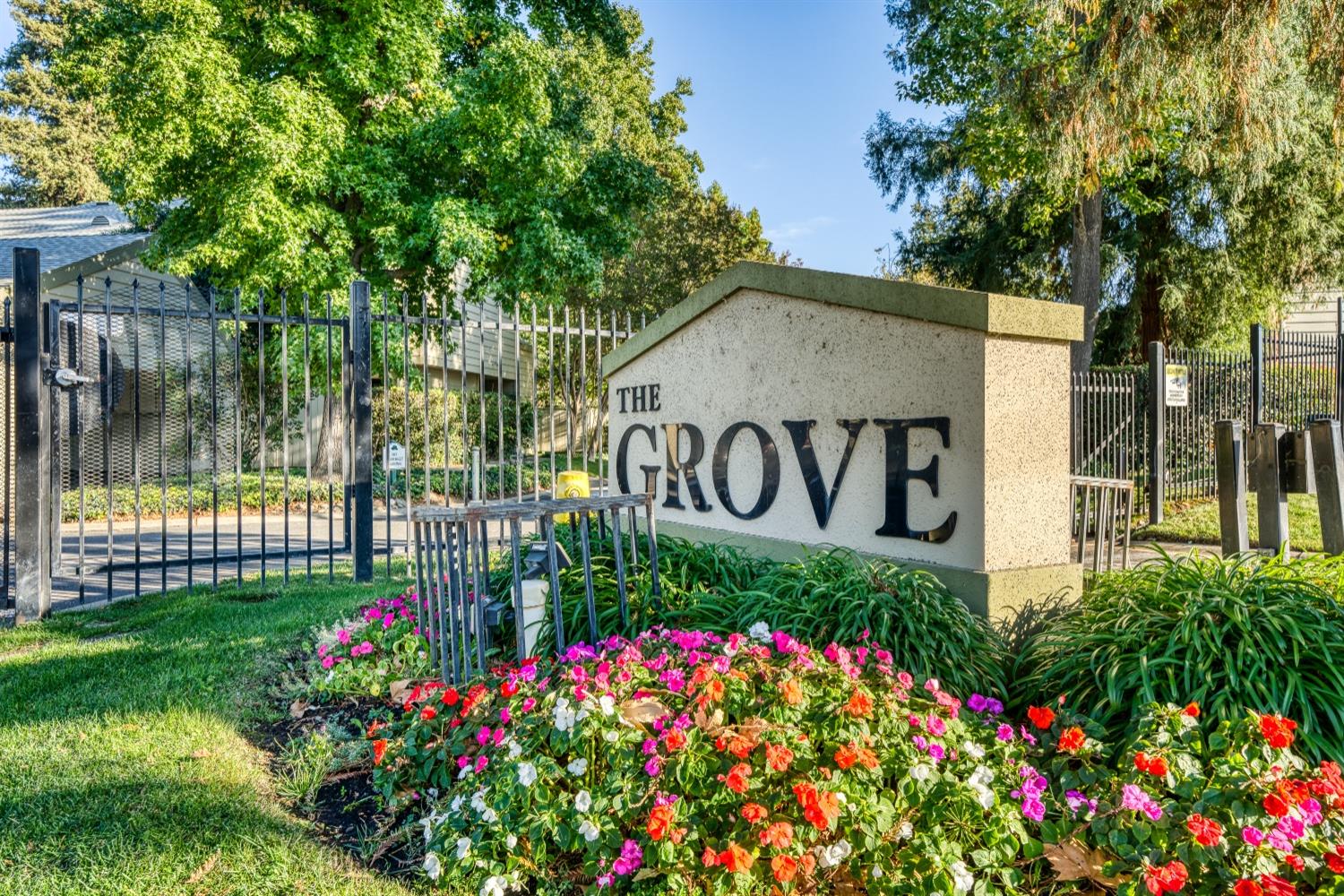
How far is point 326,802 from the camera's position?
3.00 metres

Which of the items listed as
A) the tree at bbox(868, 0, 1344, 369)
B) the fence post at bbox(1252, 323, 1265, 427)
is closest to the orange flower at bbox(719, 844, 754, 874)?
the tree at bbox(868, 0, 1344, 369)

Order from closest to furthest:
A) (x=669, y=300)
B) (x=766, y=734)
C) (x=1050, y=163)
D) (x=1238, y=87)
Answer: (x=766, y=734) < (x=1238, y=87) < (x=1050, y=163) < (x=669, y=300)

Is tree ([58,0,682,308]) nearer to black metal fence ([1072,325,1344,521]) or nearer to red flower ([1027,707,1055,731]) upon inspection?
black metal fence ([1072,325,1344,521])

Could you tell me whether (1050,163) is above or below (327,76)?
below

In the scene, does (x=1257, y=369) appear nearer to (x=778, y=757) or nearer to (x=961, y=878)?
(x=961, y=878)

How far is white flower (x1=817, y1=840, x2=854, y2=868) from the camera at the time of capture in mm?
2143

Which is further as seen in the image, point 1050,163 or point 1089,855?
point 1050,163

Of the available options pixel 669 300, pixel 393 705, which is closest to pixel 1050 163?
pixel 393 705

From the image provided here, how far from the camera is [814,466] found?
4680mm

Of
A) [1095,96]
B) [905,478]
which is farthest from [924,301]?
[1095,96]

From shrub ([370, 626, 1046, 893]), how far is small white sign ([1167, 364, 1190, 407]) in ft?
31.8

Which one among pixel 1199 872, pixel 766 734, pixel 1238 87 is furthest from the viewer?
pixel 1238 87

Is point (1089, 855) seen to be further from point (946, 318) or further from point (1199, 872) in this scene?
point (946, 318)

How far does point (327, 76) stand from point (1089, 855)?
14.6m
